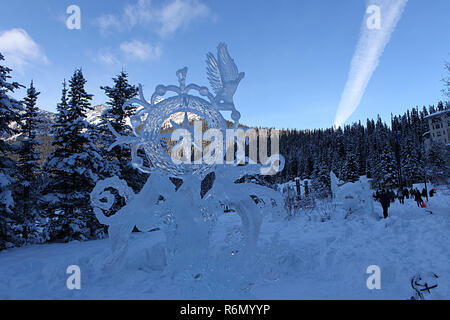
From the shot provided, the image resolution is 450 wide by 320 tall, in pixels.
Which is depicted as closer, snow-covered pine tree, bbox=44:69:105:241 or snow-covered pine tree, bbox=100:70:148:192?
snow-covered pine tree, bbox=44:69:105:241

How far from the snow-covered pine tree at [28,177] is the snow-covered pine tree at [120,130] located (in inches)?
115

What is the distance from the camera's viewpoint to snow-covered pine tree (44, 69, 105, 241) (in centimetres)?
1002

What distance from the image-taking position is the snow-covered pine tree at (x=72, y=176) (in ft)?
32.9

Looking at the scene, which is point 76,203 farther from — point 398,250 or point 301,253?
point 398,250

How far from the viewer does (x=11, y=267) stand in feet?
17.4

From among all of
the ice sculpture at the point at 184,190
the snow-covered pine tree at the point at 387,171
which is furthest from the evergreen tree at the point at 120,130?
the snow-covered pine tree at the point at 387,171

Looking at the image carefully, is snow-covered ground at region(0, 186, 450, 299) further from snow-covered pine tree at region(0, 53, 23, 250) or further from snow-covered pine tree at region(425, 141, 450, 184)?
snow-covered pine tree at region(425, 141, 450, 184)

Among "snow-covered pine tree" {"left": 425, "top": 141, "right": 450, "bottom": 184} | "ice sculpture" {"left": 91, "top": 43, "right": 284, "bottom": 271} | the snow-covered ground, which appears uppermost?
"snow-covered pine tree" {"left": 425, "top": 141, "right": 450, "bottom": 184}

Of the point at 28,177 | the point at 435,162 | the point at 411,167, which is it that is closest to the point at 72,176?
the point at 28,177

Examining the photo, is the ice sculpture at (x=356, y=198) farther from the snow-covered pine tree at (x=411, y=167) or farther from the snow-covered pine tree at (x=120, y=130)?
the snow-covered pine tree at (x=411, y=167)

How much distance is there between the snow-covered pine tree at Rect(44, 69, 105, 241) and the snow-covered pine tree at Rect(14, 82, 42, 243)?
1.81ft

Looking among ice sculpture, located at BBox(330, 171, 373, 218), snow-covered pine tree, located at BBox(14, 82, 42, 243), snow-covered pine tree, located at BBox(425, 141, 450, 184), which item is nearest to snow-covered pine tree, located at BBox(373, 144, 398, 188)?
snow-covered pine tree, located at BBox(425, 141, 450, 184)

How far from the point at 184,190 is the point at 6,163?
25.6ft
